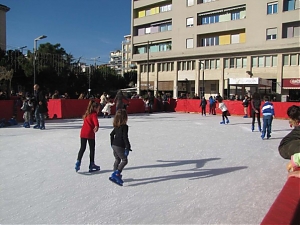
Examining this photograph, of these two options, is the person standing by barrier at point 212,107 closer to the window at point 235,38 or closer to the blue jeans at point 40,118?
the blue jeans at point 40,118

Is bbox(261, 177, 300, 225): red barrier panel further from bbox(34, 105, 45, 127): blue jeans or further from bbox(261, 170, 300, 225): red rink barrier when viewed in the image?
bbox(34, 105, 45, 127): blue jeans

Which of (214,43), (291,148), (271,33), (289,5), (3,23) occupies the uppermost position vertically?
(3,23)

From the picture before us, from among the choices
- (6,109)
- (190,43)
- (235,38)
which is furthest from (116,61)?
(6,109)

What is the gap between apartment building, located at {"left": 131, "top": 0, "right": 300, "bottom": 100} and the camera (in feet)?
113

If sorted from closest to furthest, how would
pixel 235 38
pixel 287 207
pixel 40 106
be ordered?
pixel 287 207 < pixel 40 106 < pixel 235 38

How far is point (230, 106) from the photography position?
22047 mm

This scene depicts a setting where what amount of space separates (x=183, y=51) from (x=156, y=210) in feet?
135

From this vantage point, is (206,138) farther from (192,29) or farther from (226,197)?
(192,29)

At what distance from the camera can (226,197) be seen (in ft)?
14.3

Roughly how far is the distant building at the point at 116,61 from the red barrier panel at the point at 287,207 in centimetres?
11660

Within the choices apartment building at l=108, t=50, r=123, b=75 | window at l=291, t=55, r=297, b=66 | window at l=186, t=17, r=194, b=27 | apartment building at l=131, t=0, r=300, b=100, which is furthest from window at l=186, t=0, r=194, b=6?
apartment building at l=108, t=50, r=123, b=75

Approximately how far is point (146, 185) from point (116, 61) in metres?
129

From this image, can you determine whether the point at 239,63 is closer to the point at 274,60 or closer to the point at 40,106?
the point at 274,60

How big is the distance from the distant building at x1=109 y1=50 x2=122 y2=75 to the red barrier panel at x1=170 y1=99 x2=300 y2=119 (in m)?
94.5
